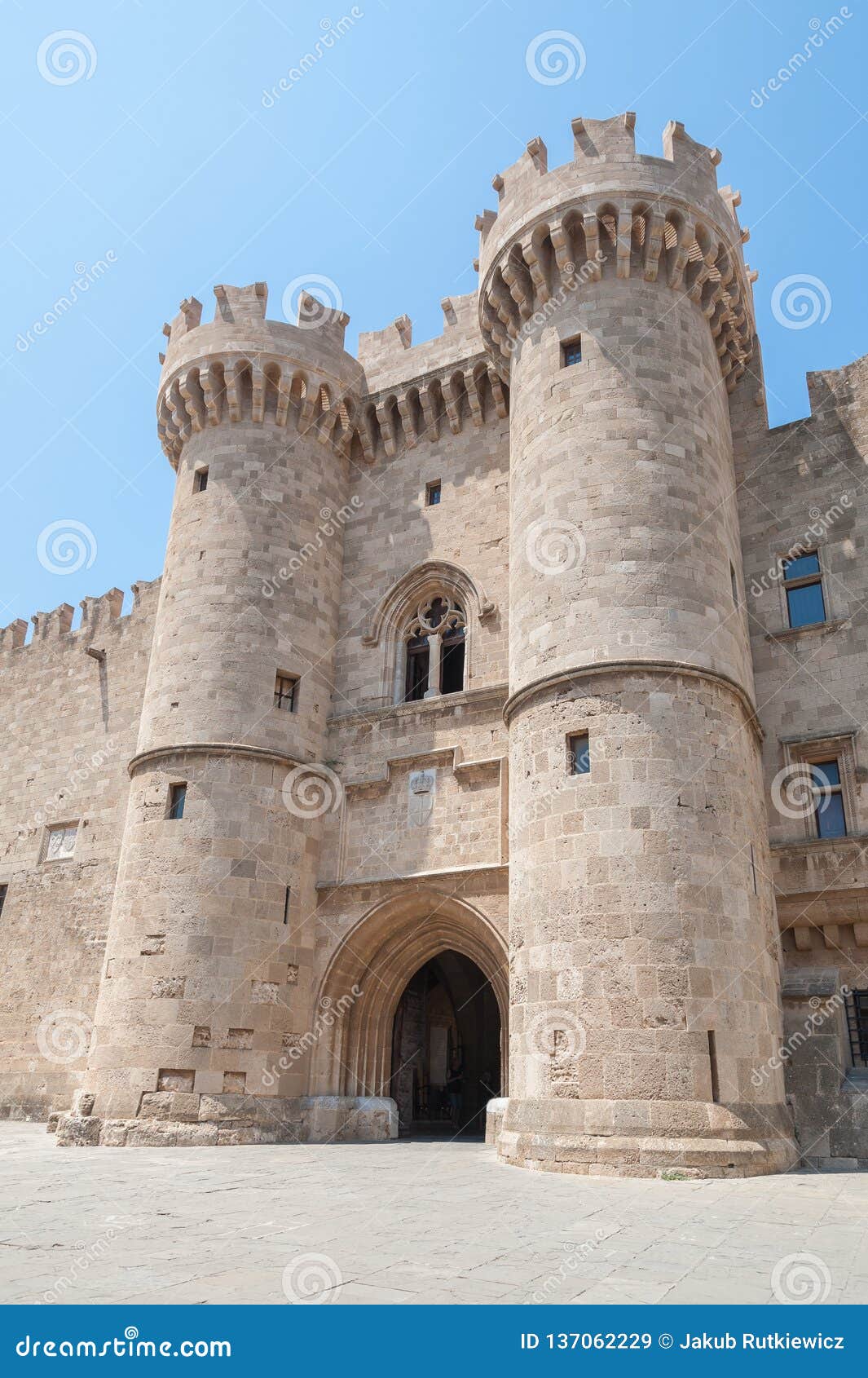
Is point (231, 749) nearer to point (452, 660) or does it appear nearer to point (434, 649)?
point (434, 649)

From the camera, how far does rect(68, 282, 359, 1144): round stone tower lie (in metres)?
13.3

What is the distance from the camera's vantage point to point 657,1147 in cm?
945

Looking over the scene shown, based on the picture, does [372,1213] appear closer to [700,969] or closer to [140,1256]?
[140,1256]

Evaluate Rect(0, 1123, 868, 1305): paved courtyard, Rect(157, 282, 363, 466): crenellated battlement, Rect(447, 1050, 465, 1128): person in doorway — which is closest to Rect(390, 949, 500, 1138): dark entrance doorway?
Rect(447, 1050, 465, 1128): person in doorway

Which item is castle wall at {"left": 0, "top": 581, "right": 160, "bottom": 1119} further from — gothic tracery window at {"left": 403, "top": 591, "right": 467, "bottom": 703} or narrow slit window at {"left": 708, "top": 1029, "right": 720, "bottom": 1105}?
narrow slit window at {"left": 708, "top": 1029, "right": 720, "bottom": 1105}

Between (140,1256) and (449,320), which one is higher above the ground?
(449,320)

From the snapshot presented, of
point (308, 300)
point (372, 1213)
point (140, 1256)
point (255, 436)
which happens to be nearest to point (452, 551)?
point (255, 436)

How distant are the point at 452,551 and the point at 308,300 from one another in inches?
221
